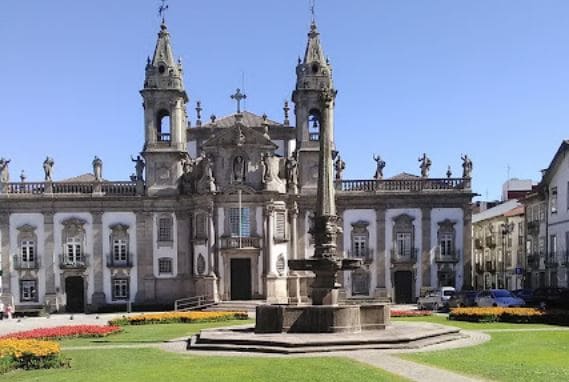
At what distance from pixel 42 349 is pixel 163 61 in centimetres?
3300

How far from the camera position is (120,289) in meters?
48.2

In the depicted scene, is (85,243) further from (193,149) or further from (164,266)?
(193,149)

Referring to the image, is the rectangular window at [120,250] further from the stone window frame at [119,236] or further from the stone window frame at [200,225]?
the stone window frame at [200,225]

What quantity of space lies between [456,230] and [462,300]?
10.7 metres

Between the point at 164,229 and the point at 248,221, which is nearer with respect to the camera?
the point at 248,221

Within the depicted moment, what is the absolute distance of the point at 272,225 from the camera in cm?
4600

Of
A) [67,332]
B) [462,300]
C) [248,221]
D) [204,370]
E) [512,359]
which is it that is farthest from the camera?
[248,221]

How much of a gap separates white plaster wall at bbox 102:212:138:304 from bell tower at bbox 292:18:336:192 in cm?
1196

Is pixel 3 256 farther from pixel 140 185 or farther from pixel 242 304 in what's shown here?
pixel 242 304

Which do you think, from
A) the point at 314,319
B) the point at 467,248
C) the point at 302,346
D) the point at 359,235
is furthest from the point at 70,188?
the point at 302,346

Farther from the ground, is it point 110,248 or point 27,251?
point 110,248

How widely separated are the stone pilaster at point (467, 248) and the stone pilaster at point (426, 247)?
7.79 feet

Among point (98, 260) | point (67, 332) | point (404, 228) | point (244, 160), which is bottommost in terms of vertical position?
point (67, 332)

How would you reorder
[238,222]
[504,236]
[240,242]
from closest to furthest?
[240,242], [238,222], [504,236]
